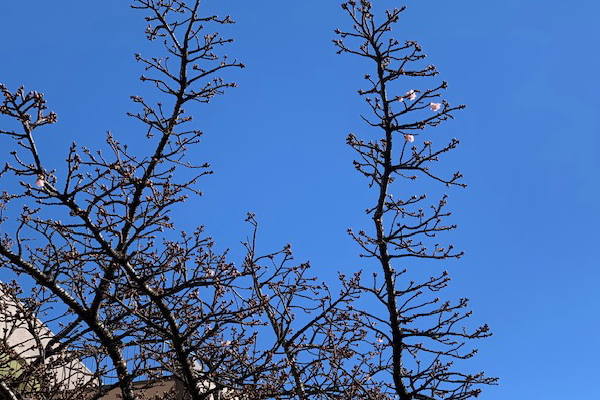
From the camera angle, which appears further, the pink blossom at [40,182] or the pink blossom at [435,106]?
the pink blossom at [435,106]

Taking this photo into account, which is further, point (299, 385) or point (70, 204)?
point (299, 385)

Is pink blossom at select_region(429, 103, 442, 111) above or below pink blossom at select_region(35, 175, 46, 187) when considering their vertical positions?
above

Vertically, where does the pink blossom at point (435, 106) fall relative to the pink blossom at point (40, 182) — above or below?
above

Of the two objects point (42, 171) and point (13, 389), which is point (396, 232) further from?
point (13, 389)

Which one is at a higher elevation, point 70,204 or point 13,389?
point 70,204

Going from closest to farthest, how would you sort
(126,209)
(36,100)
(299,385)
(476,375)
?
(36,100), (126,209), (476,375), (299,385)

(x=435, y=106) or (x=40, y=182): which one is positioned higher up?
(x=435, y=106)

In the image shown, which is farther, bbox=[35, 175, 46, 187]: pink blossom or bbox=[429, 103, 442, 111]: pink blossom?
bbox=[429, 103, 442, 111]: pink blossom

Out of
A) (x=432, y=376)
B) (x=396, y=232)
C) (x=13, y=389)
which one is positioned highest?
(x=396, y=232)

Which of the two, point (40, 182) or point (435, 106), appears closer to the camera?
point (40, 182)

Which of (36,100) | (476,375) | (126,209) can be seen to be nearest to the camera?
(36,100)

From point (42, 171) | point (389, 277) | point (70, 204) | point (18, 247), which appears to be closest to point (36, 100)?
point (42, 171)

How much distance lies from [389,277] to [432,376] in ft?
3.81

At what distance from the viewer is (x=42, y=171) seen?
5.04 meters
